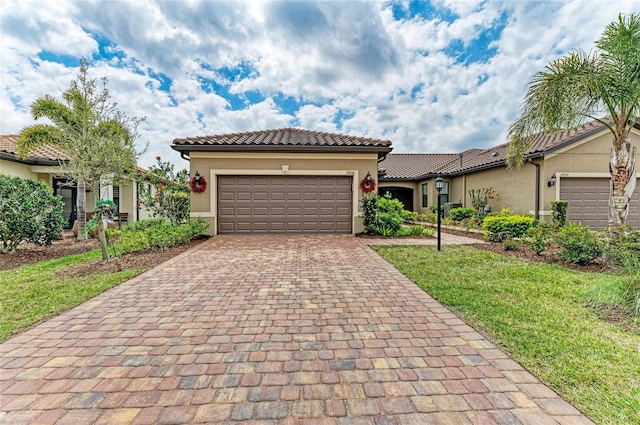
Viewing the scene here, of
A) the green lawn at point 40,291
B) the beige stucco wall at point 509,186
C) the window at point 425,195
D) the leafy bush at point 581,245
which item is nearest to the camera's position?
the green lawn at point 40,291

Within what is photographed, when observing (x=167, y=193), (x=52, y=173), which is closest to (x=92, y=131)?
(x=167, y=193)

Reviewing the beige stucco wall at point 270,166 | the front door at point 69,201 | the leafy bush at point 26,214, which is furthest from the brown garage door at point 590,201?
the front door at point 69,201

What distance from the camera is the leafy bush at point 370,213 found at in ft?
34.3

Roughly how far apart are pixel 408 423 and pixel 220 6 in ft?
35.7

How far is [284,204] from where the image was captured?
10805 millimetres

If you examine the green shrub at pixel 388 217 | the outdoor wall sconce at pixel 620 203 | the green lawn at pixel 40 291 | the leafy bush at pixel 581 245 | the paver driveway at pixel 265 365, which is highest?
the outdoor wall sconce at pixel 620 203

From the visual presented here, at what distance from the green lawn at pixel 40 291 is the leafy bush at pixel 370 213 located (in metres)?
7.39

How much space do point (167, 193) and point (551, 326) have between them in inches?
416

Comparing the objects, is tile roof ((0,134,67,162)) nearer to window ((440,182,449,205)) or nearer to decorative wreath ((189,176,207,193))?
decorative wreath ((189,176,207,193))

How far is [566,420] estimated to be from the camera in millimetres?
1872

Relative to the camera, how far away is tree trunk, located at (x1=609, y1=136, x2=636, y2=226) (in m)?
6.25

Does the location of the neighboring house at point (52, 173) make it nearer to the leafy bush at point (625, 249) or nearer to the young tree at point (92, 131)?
the young tree at point (92, 131)

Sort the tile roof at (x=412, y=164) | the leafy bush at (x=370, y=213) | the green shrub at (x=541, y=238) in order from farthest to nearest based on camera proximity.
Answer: the tile roof at (x=412, y=164) → the leafy bush at (x=370, y=213) → the green shrub at (x=541, y=238)

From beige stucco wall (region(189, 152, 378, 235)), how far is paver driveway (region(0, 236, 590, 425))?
6393mm
